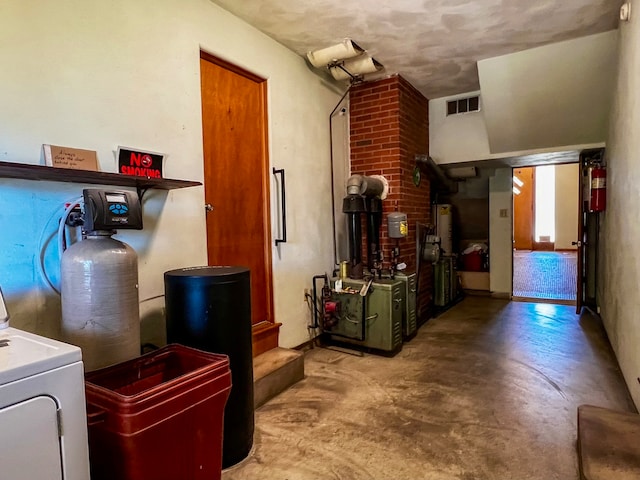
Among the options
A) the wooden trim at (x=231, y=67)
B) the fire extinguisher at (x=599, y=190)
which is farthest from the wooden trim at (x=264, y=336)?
the fire extinguisher at (x=599, y=190)

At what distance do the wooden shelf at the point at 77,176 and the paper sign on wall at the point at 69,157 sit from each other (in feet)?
0.26

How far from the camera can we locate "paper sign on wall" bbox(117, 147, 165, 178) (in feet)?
7.34

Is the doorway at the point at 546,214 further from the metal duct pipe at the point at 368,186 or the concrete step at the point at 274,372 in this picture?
the concrete step at the point at 274,372

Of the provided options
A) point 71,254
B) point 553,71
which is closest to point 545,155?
point 553,71

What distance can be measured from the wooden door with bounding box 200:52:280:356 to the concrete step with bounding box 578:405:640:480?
2229mm

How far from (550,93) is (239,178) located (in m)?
3.43

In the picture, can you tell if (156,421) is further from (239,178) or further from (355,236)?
(355,236)

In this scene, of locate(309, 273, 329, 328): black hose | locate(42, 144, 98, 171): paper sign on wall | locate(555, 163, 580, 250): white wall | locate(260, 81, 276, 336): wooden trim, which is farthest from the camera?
locate(555, 163, 580, 250): white wall

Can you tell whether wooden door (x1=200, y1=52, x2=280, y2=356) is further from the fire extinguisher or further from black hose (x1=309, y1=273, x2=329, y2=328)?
the fire extinguisher

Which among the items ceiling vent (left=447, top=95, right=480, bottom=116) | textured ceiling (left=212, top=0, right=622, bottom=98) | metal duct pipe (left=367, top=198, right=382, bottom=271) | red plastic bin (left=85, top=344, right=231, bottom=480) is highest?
textured ceiling (left=212, top=0, right=622, bottom=98)

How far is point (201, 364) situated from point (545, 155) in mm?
5005

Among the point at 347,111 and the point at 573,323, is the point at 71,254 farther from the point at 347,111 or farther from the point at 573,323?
the point at 573,323

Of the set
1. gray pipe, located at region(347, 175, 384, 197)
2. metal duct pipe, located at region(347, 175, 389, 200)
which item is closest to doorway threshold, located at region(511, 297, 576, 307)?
metal duct pipe, located at region(347, 175, 389, 200)

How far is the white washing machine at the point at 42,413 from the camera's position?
3.28ft
